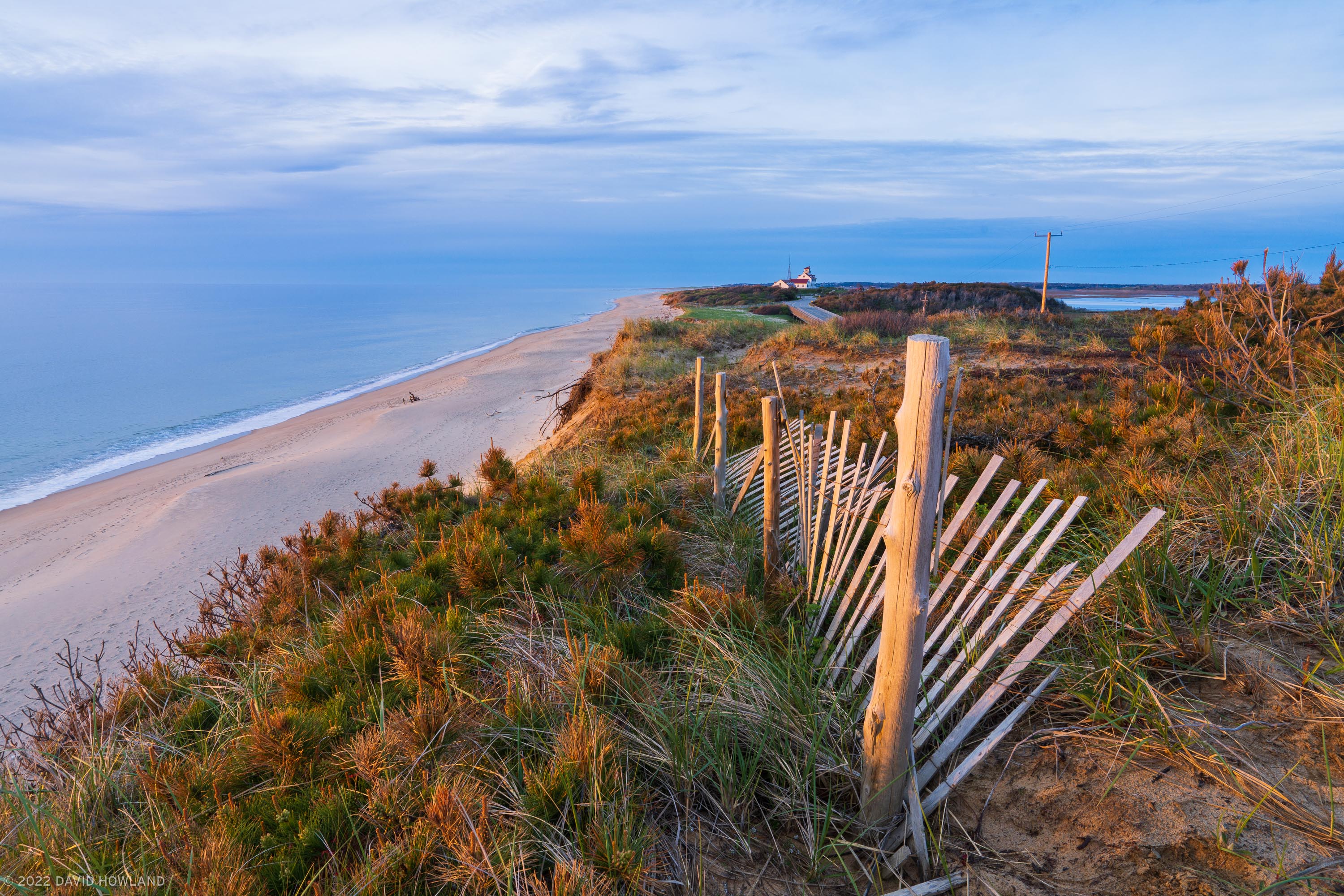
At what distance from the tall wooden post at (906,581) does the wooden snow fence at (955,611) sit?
42 mm

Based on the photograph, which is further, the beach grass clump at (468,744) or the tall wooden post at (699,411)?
the tall wooden post at (699,411)

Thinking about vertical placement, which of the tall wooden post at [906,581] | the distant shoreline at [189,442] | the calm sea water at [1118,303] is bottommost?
the distant shoreline at [189,442]

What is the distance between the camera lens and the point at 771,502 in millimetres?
4203

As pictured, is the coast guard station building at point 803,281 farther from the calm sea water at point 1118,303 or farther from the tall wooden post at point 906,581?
the tall wooden post at point 906,581

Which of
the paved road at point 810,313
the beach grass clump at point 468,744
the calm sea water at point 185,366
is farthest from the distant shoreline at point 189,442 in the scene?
the paved road at point 810,313

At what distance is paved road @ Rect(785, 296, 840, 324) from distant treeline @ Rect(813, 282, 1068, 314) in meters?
0.57

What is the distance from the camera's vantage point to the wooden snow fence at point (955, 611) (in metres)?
2.29

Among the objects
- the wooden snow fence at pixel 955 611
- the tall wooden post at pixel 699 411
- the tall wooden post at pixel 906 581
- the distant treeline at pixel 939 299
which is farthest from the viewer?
the distant treeline at pixel 939 299

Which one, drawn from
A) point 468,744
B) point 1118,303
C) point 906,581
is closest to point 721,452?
point 468,744

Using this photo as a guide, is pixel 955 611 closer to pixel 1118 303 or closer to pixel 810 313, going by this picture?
pixel 810 313

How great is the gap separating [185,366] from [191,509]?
97.0 ft

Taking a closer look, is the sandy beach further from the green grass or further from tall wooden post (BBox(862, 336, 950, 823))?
tall wooden post (BBox(862, 336, 950, 823))

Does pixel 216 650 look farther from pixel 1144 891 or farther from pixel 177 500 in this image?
pixel 177 500

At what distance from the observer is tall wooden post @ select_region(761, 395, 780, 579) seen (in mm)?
4184
